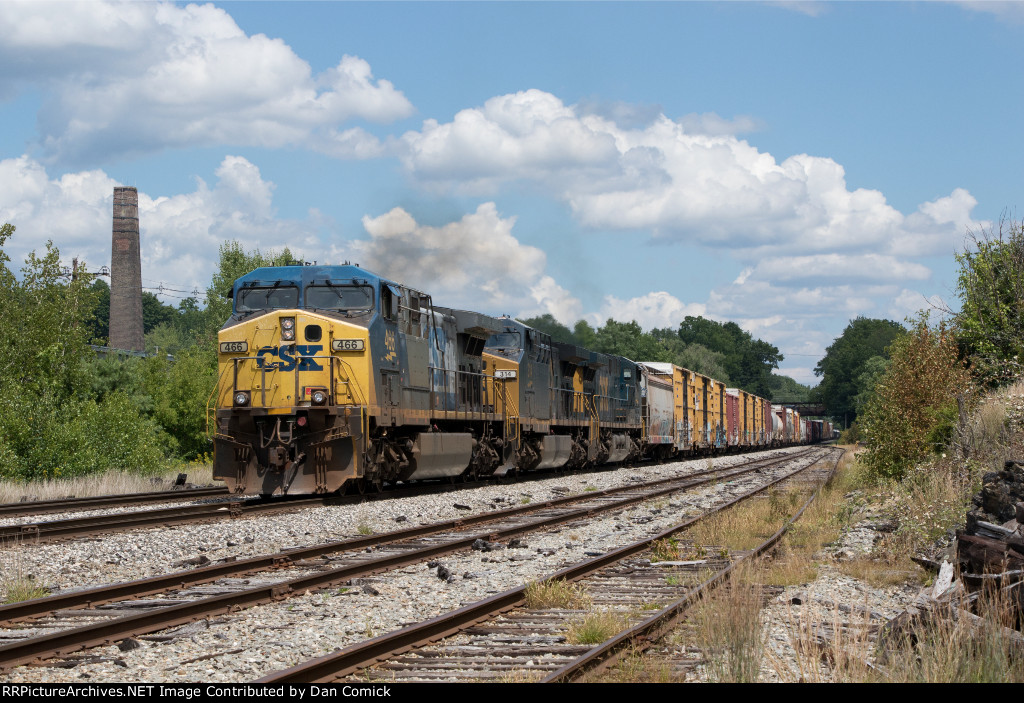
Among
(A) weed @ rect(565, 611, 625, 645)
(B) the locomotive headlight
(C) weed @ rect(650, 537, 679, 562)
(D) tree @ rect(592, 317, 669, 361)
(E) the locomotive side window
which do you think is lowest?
(C) weed @ rect(650, 537, 679, 562)

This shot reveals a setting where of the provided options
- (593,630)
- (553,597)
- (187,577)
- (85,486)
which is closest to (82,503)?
(85,486)

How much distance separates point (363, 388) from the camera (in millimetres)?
16297

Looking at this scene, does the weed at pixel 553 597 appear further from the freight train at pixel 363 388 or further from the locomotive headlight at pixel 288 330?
the locomotive headlight at pixel 288 330

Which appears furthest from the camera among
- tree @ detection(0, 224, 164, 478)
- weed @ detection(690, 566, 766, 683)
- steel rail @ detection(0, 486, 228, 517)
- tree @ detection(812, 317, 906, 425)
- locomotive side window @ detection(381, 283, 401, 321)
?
tree @ detection(812, 317, 906, 425)

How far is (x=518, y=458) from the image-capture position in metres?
24.8

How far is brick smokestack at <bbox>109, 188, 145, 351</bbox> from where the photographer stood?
62.1 metres

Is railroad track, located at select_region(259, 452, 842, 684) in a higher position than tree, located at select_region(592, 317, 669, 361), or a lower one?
lower

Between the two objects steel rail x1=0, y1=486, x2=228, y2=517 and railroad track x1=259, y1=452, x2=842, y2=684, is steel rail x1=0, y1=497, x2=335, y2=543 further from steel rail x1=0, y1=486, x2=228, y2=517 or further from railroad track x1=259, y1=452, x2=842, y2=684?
railroad track x1=259, y1=452, x2=842, y2=684

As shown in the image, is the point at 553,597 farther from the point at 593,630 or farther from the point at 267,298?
the point at 267,298

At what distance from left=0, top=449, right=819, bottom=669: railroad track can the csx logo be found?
4448mm

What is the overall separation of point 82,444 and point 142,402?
10576mm

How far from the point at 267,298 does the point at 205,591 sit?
367 inches

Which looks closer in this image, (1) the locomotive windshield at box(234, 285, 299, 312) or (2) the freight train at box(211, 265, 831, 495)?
(2) the freight train at box(211, 265, 831, 495)

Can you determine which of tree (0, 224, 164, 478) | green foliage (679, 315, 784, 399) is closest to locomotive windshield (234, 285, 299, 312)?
tree (0, 224, 164, 478)
